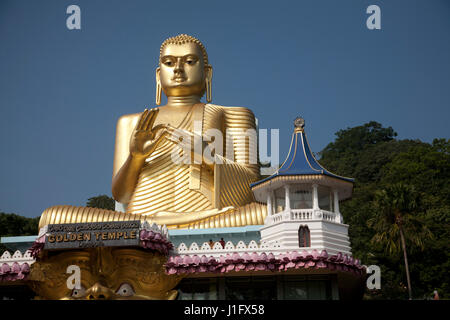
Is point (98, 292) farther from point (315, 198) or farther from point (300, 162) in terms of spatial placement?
point (300, 162)

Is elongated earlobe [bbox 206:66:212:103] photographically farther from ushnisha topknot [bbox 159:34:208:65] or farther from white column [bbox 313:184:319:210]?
white column [bbox 313:184:319:210]

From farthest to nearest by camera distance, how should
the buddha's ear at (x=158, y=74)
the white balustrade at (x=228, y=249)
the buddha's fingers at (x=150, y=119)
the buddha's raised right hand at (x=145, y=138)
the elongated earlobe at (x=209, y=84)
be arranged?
the buddha's ear at (x=158, y=74)
the elongated earlobe at (x=209, y=84)
the buddha's raised right hand at (x=145, y=138)
the buddha's fingers at (x=150, y=119)
the white balustrade at (x=228, y=249)

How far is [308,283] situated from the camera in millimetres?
13758

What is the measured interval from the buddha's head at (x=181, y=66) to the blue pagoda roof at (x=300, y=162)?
22.8 ft

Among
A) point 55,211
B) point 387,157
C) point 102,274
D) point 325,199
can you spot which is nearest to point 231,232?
point 325,199

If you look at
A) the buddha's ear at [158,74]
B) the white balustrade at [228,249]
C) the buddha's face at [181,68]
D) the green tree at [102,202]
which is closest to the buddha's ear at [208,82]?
the buddha's face at [181,68]

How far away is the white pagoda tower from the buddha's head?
22.4 ft

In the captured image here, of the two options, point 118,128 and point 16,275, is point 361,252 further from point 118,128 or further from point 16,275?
point 16,275

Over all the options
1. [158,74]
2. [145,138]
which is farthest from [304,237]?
[158,74]

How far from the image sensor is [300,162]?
48.8 ft

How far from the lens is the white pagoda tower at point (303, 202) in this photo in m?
13.9

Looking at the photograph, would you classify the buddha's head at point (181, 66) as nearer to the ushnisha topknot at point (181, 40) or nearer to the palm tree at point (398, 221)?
the ushnisha topknot at point (181, 40)

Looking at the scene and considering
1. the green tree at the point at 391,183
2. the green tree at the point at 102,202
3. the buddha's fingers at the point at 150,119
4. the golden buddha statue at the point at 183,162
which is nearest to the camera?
the buddha's fingers at the point at 150,119

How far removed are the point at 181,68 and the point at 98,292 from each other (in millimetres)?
10346
